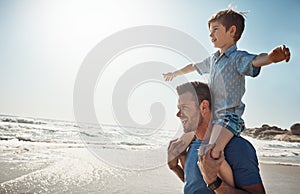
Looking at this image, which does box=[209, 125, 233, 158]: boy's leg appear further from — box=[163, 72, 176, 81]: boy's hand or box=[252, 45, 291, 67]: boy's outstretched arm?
box=[163, 72, 176, 81]: boy's hand

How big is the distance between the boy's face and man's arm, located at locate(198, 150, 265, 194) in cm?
105

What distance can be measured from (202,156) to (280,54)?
0.81m

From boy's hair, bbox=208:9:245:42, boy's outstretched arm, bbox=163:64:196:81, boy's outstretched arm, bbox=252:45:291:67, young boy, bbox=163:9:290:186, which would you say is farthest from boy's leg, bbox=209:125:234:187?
boy's outstretched arm, bbox=163:64:196:81

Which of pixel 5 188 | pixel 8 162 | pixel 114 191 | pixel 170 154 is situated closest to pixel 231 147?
pixel 170 154

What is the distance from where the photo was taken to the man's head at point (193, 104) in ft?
7.49

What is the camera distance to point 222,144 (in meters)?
2.04

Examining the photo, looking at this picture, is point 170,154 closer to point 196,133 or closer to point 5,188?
point 196,133

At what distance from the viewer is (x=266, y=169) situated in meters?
9.05

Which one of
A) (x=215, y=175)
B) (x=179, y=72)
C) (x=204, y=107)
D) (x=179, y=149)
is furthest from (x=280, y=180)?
(x=215, y=175)

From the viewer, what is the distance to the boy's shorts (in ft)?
7.21

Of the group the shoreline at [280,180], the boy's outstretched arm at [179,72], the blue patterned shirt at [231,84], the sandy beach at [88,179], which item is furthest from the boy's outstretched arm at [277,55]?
the shoreline at [280,180]

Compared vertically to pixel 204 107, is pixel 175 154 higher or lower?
lower

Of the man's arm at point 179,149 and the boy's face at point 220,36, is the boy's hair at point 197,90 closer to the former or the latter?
the man's arm at point 179,149

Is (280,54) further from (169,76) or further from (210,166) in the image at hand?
(169,76)
